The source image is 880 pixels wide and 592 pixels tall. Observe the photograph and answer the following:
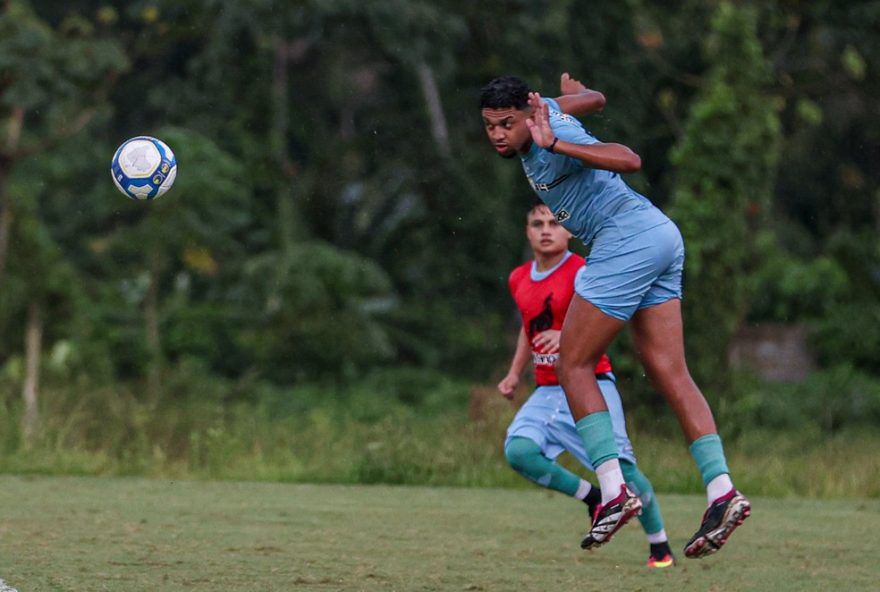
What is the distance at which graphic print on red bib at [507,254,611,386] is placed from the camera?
27.3 ft

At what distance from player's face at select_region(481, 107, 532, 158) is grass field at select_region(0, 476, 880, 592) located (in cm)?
189

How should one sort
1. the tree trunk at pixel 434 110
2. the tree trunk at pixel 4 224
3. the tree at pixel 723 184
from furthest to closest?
the tree trunk at pixel 434 110, the tree trunk at pixel 4 224, the tree at pixel 723 184

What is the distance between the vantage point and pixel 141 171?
27.7ft

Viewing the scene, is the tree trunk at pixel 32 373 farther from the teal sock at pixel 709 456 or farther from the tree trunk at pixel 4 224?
the teal sock at pixel 709 456

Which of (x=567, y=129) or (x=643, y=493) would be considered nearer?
(x=567, y=129)

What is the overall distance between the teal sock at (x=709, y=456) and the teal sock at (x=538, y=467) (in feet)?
4.49

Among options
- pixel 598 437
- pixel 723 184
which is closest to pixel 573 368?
pixel 598 437

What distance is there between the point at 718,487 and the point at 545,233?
223 cm

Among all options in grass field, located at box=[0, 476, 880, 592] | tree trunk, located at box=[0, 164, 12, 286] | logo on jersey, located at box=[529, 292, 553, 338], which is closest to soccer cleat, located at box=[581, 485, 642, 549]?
grass field, located at box=[0, 476, 880, 592]

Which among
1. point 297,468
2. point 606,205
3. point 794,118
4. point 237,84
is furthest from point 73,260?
point 606,205

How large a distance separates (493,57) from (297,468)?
14.4 m

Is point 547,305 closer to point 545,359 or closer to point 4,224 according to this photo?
point 545,359

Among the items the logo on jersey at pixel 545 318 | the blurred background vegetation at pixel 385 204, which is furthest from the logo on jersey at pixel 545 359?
the blurred background vegetation at pixel 385 204

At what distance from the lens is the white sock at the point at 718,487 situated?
661 cm
